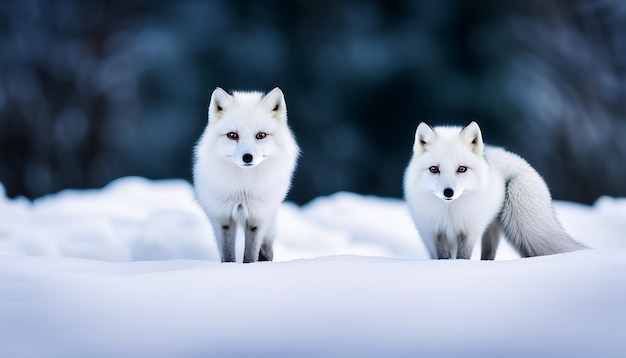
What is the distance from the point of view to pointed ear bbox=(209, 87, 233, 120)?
370 cm

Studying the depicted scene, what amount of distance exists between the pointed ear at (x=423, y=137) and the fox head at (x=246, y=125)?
2.48ft

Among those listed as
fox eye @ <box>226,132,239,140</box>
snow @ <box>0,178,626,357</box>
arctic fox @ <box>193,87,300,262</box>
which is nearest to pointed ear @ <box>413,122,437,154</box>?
arctic fox @ <box>193,87,300,262</box>

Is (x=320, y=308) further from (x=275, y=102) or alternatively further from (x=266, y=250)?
(x=266, y=250)

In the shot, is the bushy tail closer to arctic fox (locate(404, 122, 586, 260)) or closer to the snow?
arctic fox (locate(404, 122, 586, 260))

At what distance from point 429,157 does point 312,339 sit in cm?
161

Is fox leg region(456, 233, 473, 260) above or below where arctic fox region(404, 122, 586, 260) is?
below

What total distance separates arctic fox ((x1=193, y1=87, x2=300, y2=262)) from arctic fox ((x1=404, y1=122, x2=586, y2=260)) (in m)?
0.76

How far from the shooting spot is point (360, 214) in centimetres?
695

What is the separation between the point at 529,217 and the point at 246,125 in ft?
5.66

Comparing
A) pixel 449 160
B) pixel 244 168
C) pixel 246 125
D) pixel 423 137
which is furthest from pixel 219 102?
pixel 449 160

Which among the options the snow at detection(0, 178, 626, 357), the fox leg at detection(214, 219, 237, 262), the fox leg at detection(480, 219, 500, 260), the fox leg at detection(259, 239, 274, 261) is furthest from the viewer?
the fox leg at detection(259, 239, 274, 261)

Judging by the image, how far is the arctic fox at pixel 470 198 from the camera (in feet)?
11.7

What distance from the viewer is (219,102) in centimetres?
372

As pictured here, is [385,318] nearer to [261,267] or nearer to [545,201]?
[261,267]
